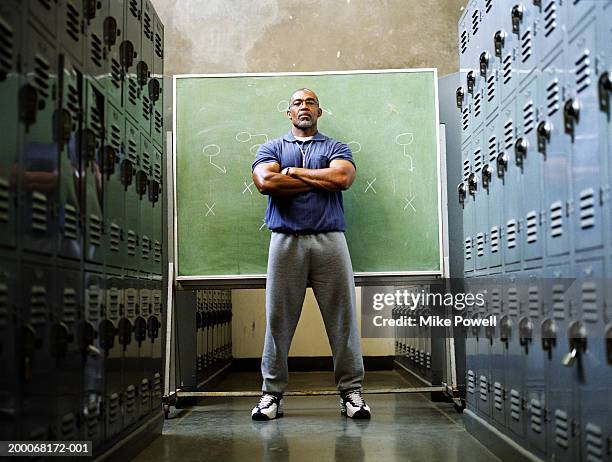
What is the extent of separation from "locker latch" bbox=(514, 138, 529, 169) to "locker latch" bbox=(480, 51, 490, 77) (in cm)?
60

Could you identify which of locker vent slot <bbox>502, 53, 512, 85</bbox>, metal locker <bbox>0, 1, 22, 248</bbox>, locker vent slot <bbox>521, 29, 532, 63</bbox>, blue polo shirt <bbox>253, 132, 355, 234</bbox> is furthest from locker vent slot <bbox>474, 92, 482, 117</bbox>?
metal locker <bbox>0, 1, 22, 248</bbox>

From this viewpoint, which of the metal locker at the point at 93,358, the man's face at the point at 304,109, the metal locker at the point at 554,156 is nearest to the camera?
the metal locker at the point at 554,156

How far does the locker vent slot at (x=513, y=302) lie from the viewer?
2.65 meters

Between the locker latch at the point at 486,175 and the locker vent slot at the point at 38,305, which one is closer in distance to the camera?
the locker vent slot at the point at 38,305

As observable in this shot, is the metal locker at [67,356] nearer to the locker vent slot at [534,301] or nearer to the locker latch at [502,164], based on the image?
the locker vent slot at [534,301]

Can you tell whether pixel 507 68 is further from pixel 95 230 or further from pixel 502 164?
pixel 95 230

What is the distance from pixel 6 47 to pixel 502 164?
179 centimetres

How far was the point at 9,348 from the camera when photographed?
182 centimetres

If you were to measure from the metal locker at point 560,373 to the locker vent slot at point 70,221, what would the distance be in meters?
1.43

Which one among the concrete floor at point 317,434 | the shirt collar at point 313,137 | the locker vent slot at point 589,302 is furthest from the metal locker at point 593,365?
the shirt collar at point 313,137

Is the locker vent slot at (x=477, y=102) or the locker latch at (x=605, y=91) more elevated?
the locker vent slot at (x=477, y=102)

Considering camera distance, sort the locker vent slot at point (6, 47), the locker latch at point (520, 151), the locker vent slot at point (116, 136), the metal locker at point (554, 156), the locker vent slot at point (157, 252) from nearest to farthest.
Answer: the locker vent slot at point (6, 47)
the metal locker at point (554, 156)
the locker latch at point (520, 151)
the locker vent slot at point (116, 136)
the locker vent slot at point (157, 252)

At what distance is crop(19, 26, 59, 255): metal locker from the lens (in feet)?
6.22

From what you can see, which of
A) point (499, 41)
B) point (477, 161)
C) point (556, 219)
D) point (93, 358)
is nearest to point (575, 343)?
point (556, 219)
